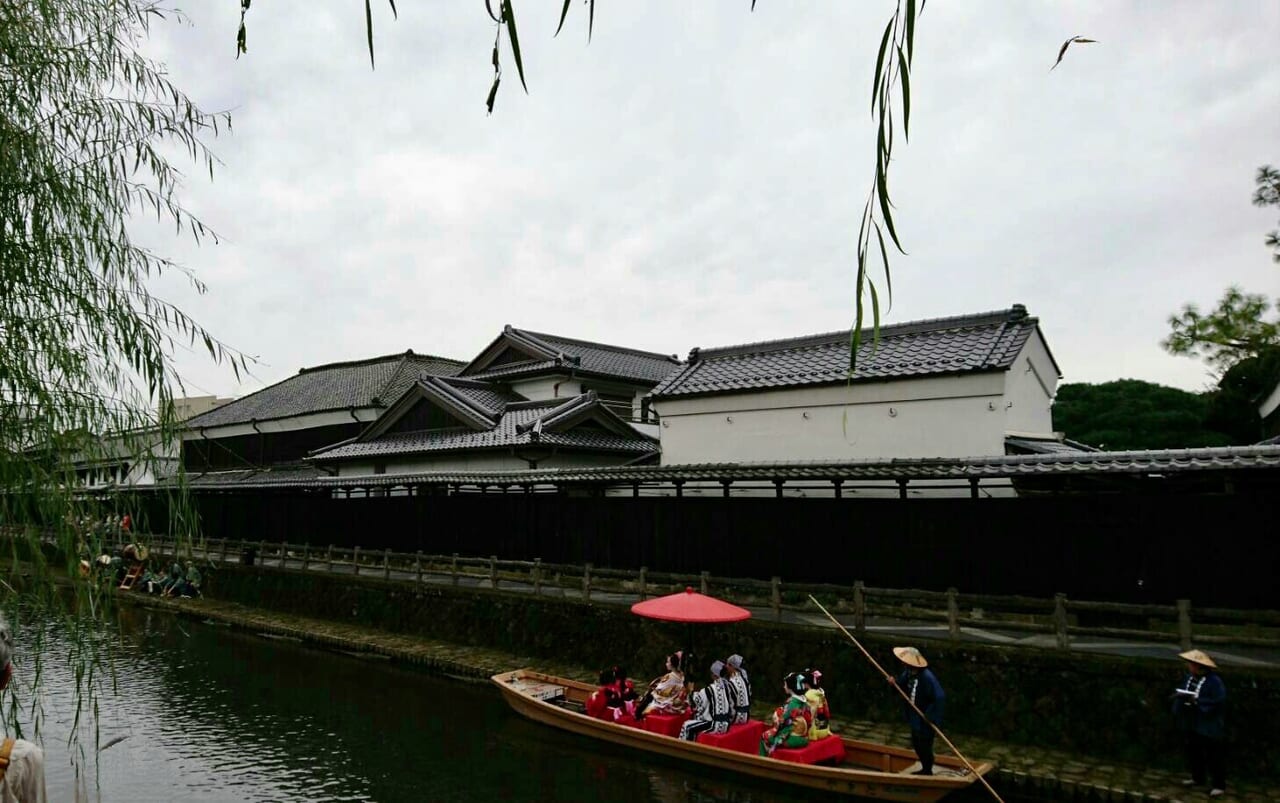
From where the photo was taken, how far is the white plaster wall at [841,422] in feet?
58.5

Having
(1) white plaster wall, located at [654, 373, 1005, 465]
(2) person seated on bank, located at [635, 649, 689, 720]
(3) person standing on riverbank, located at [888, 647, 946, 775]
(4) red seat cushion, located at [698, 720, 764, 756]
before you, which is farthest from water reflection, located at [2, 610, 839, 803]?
(1) white plaster wall, located at [654, 373, 1005, 465]

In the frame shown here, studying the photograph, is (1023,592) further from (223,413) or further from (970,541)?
(223,413)

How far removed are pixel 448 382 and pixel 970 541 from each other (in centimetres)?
2212

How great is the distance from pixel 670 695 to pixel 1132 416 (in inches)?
1466

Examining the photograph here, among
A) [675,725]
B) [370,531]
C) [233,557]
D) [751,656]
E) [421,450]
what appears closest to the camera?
[675,725]

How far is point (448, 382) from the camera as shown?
3128 cm

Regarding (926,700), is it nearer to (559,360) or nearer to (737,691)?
(737,691)

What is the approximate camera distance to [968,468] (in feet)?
43.7

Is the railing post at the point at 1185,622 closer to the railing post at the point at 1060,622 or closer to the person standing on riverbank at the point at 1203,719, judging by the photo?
the person standing on riverbank at the point at 1203,719

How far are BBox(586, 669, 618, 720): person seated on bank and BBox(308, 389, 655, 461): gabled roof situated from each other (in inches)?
482

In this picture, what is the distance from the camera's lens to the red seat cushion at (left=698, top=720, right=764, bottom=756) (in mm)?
11125

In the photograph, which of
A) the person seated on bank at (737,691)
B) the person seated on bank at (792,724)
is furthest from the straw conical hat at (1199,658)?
the person seated on bank at (737,691)

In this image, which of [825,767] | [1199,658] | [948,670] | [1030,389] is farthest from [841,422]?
[1199,658]

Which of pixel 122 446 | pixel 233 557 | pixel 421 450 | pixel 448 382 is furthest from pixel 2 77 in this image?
pixel 233 557
